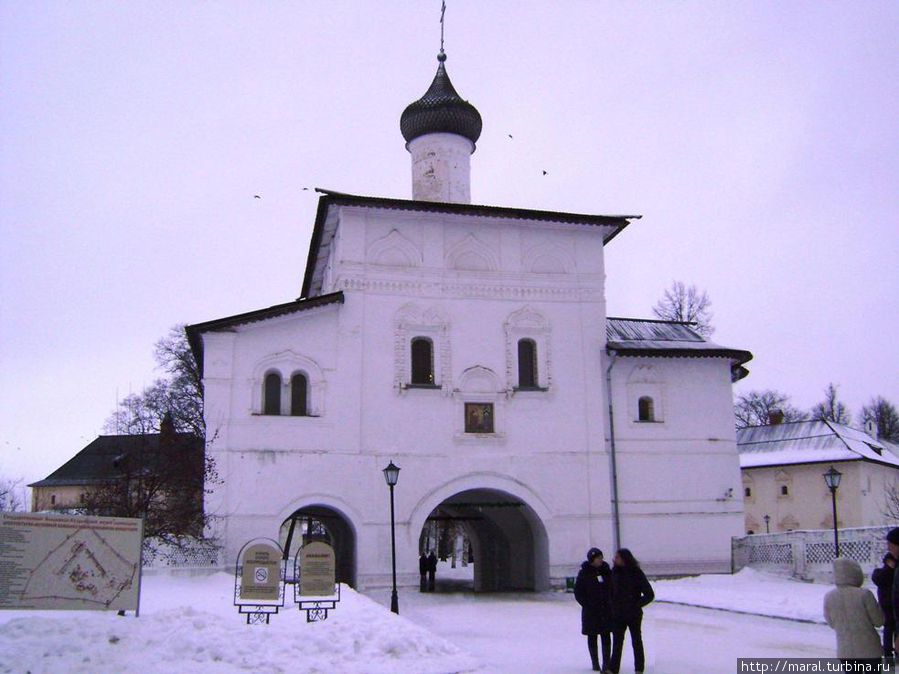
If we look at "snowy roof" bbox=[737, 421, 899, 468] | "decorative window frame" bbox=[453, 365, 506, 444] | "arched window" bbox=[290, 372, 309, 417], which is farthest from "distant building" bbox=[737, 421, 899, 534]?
"arched window" bbox=[290, 372, 309, 417]

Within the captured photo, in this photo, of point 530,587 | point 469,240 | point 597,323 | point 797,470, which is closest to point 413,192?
point 469,240

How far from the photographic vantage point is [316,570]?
10.6 metres

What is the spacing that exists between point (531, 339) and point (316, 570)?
11509 mm

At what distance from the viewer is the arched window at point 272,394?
63.2 feet

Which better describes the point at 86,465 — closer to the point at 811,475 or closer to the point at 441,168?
the point at 441,168

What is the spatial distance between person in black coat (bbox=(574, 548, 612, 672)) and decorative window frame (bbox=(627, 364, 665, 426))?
13007mm

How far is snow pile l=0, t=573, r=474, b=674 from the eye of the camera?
7555 mm

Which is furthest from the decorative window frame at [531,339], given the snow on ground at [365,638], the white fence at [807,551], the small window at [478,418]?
the snow on ground at [365,638]

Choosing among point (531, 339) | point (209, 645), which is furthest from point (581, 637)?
point (531, 339)

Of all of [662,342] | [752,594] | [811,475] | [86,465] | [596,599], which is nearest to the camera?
[596,599]

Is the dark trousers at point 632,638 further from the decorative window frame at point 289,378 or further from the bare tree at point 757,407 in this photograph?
the bare tree at point 757,407

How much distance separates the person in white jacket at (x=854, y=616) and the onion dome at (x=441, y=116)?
1845 centimetres

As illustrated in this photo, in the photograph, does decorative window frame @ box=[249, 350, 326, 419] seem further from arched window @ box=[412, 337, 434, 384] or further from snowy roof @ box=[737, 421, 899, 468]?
snowy roof @ box=[737, 421, 899, 468]

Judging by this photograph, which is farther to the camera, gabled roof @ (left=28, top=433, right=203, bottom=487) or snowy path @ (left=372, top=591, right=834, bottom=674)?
gabled roof @ (left=28, top=433, right=203, bottom=487)
